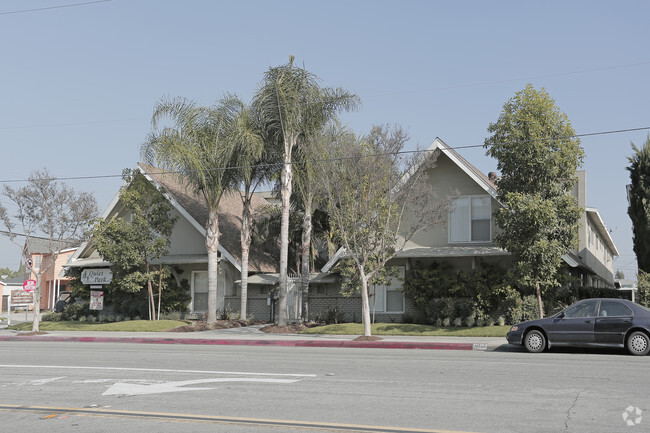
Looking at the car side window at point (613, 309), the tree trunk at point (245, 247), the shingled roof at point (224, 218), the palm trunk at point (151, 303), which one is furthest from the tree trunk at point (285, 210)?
the car side window at point (613, 309)

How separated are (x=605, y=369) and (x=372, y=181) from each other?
11.1 meters

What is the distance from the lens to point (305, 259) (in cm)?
2817

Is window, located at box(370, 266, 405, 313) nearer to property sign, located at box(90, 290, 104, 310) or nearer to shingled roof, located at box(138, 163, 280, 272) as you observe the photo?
shingled roof, located at box(138, 163, 280, 272)

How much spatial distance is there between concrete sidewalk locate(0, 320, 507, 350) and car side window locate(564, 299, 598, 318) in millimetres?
2790

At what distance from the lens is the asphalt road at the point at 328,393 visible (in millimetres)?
8180

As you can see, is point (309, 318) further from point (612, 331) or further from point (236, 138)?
point (612, 331)

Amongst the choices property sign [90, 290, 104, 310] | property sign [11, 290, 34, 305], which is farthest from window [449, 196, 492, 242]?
property sign [11, 290, 34, 305]

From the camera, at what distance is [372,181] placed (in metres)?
22.4

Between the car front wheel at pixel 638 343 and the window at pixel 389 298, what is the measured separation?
13.0m

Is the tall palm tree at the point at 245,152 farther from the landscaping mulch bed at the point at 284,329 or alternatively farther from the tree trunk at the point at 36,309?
the tree trunk at the point at 36,309

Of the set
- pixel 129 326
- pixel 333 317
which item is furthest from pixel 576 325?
pixel 129 326

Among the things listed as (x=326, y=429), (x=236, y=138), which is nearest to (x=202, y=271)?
(x=236, y=138)

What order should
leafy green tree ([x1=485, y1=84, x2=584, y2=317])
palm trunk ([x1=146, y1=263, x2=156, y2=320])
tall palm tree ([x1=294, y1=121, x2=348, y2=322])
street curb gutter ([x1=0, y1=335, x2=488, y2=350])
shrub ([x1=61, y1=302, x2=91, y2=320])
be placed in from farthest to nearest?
1. shrub ([x1=61, y1=302, x2=91, y2=320])
2. palm trunk ([x1=146, y1=263, x2=156, y2=320])
3. tall palm tree ([x1=294, y1=121, x2=348, y2=322])
4. leafy green tree ([x1=485, y1=84, x2=584, y2=317])
5. street curb gutter ([x1=0, y1=335, x2=488, y2=350])

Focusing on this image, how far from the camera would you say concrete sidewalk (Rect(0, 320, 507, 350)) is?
1981 centimetres
